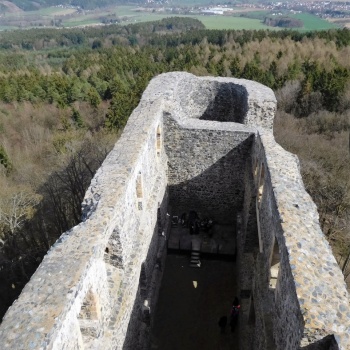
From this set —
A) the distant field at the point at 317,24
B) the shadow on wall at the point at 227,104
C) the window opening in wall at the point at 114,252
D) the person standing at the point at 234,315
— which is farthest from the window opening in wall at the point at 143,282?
the distant field at the point at 317,24

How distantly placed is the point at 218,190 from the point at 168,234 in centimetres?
237

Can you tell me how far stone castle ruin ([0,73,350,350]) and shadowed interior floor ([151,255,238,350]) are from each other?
70cm

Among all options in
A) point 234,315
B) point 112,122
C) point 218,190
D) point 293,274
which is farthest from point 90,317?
point 112,122

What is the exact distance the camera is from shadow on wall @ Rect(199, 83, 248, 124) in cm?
1396

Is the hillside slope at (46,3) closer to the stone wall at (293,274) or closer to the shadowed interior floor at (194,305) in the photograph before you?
the shadowed interior floor at (194,305)

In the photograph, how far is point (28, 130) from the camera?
30328 millimetres

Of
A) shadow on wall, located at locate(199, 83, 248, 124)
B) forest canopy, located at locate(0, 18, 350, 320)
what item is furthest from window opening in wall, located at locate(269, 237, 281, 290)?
forest canopy, located at locate(0, 18, 350, 320)

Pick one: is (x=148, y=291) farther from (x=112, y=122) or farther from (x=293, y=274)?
(x=112, y=122)

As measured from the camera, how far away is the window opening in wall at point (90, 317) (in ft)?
19.5

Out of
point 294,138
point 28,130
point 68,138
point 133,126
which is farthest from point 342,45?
point 133,126

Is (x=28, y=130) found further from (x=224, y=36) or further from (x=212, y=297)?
(x=224, y=36)

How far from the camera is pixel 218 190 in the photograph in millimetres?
12438

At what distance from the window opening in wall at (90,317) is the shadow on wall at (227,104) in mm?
9732

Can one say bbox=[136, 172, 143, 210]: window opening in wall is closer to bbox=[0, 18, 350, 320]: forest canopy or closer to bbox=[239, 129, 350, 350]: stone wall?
bbox=[239, 129, 350, 350]: stone wall
